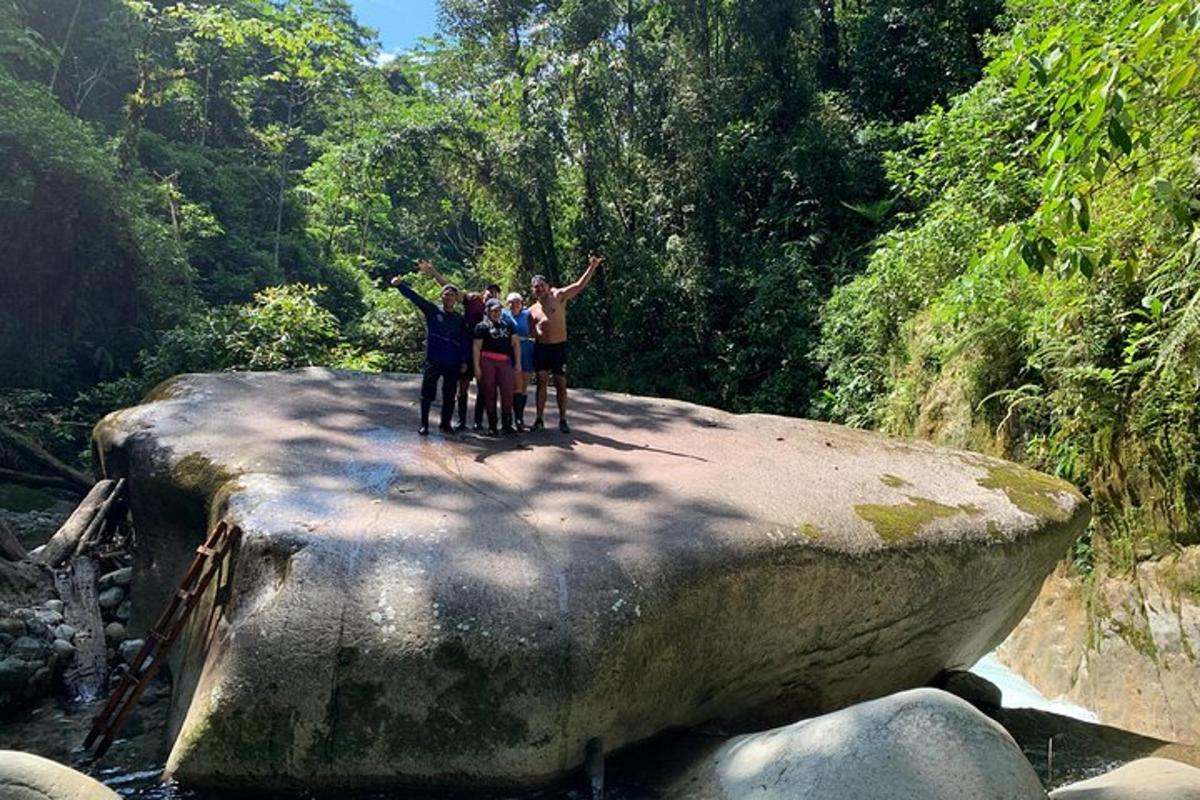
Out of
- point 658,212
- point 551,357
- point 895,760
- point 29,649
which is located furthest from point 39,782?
point 658,212

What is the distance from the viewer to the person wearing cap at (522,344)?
348 inches

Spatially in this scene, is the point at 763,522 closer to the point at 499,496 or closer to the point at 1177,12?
the point at 499,496

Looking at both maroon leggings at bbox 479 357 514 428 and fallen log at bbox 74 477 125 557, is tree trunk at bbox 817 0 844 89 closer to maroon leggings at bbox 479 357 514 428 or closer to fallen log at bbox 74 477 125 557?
maroon leggings at bbox 479 357 514 428

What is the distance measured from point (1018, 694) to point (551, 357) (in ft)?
19.1

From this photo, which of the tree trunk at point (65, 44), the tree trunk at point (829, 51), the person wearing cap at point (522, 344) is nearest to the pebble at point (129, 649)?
the person wearing cap at point (522, 344)

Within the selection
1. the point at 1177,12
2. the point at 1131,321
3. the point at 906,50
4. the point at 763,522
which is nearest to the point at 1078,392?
the point at 1131,321

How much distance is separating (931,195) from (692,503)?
412 inches

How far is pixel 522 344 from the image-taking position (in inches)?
374

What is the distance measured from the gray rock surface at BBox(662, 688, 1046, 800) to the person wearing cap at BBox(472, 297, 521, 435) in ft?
15.8

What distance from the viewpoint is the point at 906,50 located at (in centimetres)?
1936

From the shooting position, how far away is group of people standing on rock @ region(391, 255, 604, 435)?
8.33m

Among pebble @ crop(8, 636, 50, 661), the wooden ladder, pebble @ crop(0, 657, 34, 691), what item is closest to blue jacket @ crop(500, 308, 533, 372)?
the wooden ladder

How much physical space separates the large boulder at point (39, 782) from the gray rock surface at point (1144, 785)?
16.6ft

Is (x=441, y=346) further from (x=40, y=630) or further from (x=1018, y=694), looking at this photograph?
(x=1018, y=694)
